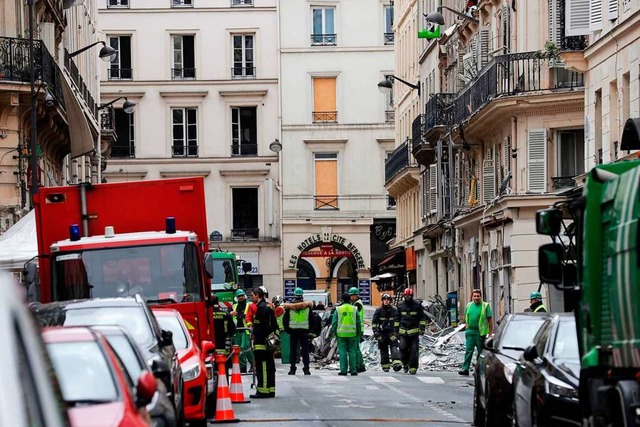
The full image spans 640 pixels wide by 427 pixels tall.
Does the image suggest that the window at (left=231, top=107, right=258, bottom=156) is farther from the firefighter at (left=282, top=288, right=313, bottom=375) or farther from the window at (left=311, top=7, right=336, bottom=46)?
the firefighter at (left=282, top=288, right=313, bottom=375)

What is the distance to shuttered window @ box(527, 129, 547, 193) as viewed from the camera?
41.8m

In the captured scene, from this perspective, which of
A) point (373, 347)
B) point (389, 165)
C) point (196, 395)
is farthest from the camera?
point (389, 165)

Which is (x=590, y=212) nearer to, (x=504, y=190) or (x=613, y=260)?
(x=613, y=260)

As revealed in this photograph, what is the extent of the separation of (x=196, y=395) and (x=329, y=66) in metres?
62.7

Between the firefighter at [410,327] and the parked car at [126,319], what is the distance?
56.9 ft

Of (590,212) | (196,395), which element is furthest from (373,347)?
(590,212)

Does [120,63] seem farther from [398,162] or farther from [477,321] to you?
[477,321]

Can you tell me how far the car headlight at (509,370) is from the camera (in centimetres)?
1747

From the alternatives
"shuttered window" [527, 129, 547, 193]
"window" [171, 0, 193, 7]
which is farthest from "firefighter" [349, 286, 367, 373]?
"window" [171, 0, 193, 7]

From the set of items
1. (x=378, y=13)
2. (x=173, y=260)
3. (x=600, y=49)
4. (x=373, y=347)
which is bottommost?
(x=373, y=347)

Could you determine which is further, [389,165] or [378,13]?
[378,13]

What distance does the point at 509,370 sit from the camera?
17609 mm

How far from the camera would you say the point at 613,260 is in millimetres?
11547

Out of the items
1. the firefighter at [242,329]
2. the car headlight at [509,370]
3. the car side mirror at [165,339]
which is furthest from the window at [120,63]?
the car side mirror at [165,339]
